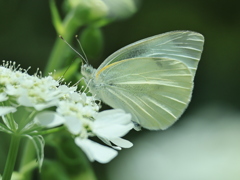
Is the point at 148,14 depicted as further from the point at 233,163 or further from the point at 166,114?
the point at 166,114

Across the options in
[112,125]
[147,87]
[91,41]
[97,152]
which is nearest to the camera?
[97,152]

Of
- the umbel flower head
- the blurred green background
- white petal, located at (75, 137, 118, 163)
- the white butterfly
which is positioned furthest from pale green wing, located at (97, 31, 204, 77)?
the blurred green background

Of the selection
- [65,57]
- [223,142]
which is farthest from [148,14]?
[65,57]

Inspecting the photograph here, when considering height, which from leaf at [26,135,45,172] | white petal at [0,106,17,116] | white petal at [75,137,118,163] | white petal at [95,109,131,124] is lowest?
leaf at [26,135,45,172]

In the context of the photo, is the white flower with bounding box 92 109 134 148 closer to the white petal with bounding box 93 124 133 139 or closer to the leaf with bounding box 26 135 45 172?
the white petal with bounding box 93 124 133 139

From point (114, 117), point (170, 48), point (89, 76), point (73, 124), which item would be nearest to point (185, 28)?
point (170, 48)

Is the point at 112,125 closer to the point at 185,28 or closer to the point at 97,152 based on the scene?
the point at 97,152

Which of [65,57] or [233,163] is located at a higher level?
Answer: [65,57]
